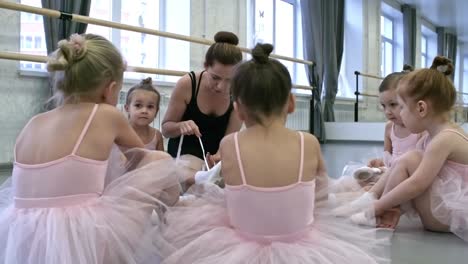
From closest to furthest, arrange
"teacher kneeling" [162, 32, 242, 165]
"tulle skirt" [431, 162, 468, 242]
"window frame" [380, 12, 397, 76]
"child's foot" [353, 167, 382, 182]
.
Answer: "tulle skirt" [431, 162, 468, 242], "child's foot" [353, 167, 382, 182], "teacher kneeling" [162, 32, 242, 165], "window frame" [380, 12, 397, 76]

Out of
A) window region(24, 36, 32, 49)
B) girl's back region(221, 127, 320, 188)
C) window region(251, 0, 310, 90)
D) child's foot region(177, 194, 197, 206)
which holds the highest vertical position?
window region(251, 0, 310, 90)

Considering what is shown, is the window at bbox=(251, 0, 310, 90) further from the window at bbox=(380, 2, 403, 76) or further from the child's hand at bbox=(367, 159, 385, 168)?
the child's hand at bbox=(367, 159, 385, 168)

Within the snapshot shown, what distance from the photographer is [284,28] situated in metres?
5.77

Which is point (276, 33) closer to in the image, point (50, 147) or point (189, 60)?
point (189, 60)

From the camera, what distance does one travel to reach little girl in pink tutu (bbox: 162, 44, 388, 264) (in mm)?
876

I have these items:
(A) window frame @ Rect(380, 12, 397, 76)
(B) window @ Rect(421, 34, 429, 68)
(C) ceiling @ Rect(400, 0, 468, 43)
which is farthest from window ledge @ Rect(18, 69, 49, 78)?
(B) window @ Rect(421, 34, 429, 68)

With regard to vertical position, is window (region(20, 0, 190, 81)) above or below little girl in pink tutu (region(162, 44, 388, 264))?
above

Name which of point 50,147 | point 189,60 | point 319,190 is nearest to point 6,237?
point 50,147

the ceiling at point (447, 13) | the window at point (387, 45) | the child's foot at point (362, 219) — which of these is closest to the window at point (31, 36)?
the child's foot at point (362, 219)

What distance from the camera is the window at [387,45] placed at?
752 centimetres

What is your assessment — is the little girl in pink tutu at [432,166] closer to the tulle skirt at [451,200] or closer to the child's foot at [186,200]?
the tulle skirt at [451,200]

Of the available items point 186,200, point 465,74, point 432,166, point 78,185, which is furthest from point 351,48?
point 78,185

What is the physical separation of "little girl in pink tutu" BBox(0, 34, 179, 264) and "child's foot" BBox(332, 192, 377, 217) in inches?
16.8

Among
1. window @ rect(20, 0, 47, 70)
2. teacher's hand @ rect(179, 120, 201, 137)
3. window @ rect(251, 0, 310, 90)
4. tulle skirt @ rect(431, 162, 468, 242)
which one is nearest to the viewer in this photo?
tulle skirt @ rect(431, 162, 468, 242)
